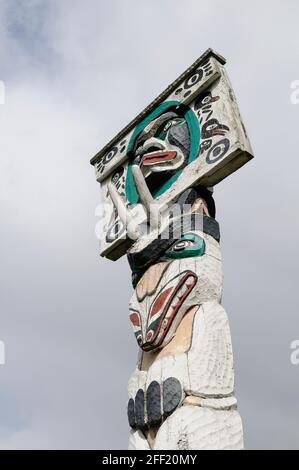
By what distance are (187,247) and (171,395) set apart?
116cm

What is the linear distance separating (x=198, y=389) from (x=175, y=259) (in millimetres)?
1117

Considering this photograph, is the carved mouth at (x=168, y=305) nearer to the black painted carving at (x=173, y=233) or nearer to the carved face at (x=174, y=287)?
the carved face at (x=174, y=287)

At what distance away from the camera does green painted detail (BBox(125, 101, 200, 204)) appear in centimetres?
511

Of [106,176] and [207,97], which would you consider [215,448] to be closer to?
[207,97]

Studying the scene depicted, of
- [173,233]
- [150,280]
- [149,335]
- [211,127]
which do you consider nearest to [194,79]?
[211,127]

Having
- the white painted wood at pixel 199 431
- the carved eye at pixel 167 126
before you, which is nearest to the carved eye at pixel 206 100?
the carved eye at pixel 167 126

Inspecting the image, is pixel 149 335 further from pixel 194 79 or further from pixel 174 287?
pixel 194 79

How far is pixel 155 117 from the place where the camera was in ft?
18.9

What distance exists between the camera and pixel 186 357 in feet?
12.8

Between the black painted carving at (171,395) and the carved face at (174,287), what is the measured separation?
426 mm

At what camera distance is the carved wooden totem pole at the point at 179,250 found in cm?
378

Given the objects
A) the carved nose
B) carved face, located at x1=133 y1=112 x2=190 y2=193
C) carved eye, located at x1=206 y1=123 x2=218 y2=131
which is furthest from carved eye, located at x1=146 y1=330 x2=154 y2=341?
carved eye, located at x1=206 y1=123 x2=218 y2=131

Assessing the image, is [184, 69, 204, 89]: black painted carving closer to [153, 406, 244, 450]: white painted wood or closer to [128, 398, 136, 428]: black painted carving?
[128, 398, 136, 428]: black painted carving

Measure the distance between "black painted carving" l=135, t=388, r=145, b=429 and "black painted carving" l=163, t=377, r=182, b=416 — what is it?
10.0 inches
